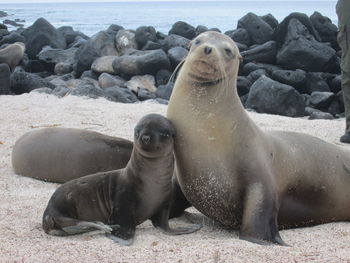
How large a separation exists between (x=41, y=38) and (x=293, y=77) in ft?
32.3

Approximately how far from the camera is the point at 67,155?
18.2 ft

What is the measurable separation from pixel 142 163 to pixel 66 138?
192cm

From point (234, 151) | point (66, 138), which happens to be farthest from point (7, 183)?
point (234, 151)

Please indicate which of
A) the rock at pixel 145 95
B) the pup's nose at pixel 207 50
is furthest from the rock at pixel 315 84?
the pup's nose at pixel 207 50

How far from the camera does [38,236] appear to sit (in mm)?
3609

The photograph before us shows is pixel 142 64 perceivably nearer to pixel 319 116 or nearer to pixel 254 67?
pixel 254 67

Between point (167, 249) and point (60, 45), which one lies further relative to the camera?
point (60, 45)

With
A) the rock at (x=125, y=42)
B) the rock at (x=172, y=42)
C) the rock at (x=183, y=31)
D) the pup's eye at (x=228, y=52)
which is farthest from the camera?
the rock at (x=183, y=31)

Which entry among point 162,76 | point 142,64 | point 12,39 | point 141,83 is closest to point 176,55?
point 162,76

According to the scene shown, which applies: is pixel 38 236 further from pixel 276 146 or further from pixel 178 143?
pixel 276 146

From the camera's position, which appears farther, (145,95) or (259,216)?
(145,95)

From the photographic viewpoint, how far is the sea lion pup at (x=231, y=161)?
384 cm

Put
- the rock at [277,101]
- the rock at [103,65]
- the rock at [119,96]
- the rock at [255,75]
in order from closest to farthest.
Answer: the rock at [119,96], the rock at [277,101], the rock at [255,75], the rock at [103,65]

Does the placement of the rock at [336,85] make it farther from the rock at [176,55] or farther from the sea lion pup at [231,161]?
the sea lion pup at [231,161]
